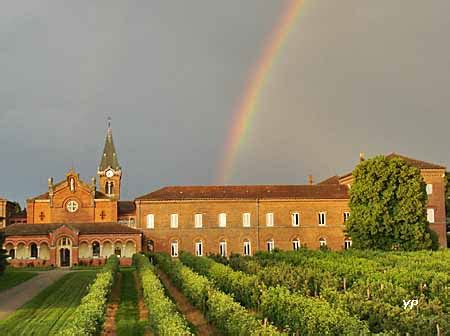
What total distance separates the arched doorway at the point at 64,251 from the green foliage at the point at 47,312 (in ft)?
69.4

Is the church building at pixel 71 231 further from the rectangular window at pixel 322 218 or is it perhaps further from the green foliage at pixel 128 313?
the green foliage at pixel 128 313

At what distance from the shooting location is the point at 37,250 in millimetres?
55844

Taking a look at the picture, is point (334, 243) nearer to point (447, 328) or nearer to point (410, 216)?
point (410, 216)

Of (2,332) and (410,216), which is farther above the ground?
(410,216)

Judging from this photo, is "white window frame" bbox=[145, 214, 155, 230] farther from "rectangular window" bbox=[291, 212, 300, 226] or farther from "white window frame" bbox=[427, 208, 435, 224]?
"white window frame" bbox=[427, 208, 435, 224]

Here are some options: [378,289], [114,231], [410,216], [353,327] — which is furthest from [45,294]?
[410,216]

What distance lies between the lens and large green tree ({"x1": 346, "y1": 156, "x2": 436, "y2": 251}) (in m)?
48.5

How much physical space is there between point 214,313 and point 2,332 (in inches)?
251

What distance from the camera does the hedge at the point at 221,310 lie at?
561 inches

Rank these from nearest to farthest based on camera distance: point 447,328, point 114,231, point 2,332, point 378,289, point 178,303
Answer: point 447,328, point 2,332, point 378,289, point 178,303, point 114,231

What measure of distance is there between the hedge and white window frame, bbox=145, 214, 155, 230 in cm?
2877

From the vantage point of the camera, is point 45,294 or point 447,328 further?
point 45,294

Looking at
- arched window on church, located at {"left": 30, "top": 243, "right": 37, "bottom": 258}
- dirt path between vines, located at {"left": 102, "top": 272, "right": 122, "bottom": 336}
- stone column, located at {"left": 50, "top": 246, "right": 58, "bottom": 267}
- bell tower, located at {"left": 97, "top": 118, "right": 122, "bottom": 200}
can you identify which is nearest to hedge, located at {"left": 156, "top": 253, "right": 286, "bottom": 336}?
dirt path between vines, located at {"left": 102, "top": 272, "right": 122, "bottom": 336}

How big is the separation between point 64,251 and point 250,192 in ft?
60.0
